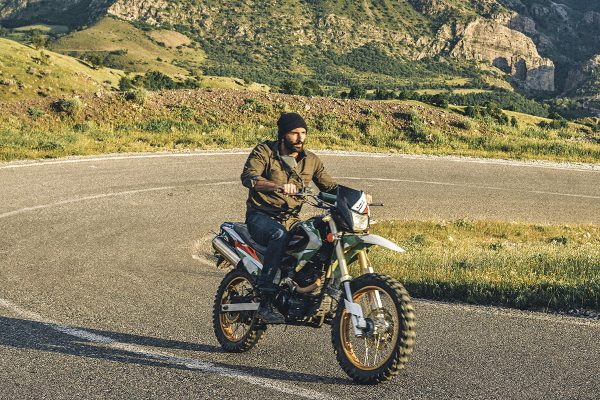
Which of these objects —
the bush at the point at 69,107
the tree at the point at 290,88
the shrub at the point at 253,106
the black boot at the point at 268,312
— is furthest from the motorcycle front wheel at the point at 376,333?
the tree at the point at 290,88

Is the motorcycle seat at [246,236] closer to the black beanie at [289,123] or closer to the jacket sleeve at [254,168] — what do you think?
the jacket sleeve at [254,168]

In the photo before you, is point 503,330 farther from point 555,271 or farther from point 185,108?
point 185,108

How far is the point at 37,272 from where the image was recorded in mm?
10570

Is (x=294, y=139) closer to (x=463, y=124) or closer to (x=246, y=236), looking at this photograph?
(x=246, y=236)

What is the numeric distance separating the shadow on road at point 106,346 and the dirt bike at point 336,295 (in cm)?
30

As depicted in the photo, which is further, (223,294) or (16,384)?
(223,294)

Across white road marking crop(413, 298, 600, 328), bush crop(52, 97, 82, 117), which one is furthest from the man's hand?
bush crop(52, 97, 82, 117)

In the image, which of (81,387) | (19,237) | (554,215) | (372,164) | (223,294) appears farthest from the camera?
(372,164)

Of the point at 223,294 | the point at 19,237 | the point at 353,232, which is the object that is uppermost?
the point at 353,232

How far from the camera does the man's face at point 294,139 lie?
282 inches

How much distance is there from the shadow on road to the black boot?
490 mm

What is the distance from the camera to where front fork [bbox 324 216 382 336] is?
602 cm

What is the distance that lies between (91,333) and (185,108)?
21.7 metres

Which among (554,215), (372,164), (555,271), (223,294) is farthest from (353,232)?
(372,164)
